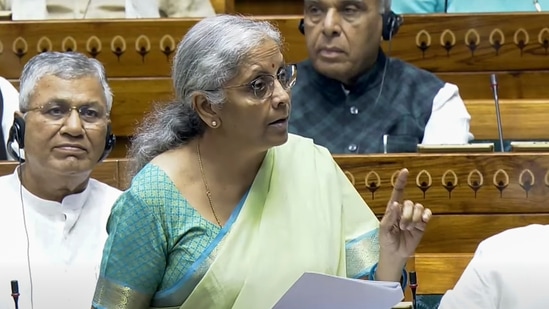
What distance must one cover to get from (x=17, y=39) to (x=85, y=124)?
0.77m

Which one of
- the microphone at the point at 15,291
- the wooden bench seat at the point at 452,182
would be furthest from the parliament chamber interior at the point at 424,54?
the microphone at the point at 15,291

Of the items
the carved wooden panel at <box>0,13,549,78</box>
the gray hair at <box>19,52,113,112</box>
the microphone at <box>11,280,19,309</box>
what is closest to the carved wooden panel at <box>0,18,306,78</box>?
the carved wooden panel at <box>0,13,549,78</box>

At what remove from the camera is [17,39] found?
11.0 ft

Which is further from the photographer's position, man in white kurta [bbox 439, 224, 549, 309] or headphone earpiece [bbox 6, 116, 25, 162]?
headphone earpiece [bbox 6, 116, 25, 162]

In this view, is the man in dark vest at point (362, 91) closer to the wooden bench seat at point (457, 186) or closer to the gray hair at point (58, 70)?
the wooden bench seat at point (457, 186)

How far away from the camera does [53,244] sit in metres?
2.60

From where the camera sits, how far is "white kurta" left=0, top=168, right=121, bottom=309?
2.39m

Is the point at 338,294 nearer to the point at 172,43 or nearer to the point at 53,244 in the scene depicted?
the point at 53,244

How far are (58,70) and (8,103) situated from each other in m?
0.48

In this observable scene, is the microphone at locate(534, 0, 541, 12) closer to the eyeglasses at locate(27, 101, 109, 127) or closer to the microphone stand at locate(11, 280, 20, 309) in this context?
the eyeglasses at locate(27, 101, 109, 127)

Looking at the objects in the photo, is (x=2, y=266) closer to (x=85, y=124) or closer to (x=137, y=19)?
(x=85, y=124)

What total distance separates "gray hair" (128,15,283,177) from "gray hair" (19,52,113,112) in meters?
0.63

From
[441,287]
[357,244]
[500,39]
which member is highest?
[500,39]

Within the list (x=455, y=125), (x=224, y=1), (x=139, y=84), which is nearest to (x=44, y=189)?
(x=139, y=84)
